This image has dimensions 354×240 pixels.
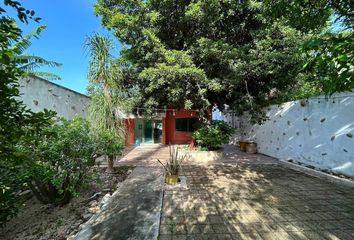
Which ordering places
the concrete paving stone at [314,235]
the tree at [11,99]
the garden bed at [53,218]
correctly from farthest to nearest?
the garden bed at [53,218] → the concrete paving stone at [314,235] → the tree at [11,99]

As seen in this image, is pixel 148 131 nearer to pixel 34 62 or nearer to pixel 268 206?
pixel 34 62

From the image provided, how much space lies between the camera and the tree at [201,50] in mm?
8906

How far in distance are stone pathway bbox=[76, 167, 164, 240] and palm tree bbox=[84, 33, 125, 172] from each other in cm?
222

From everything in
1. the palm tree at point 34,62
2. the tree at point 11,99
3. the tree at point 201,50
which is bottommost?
the tree at point 11,99

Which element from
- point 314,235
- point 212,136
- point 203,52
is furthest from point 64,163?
point 212,136

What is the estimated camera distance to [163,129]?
15.7 m

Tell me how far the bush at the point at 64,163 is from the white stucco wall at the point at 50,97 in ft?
4.79

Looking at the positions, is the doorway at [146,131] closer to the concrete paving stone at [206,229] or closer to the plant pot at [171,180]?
the plant pot at [171,180]

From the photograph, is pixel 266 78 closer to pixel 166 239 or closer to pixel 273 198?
pixel 273 198

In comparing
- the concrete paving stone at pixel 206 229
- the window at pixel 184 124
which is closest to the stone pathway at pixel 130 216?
the concrete paving stone at pixel 206 229

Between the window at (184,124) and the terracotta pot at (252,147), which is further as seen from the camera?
the window at (184,124)

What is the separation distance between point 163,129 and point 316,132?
391 inches

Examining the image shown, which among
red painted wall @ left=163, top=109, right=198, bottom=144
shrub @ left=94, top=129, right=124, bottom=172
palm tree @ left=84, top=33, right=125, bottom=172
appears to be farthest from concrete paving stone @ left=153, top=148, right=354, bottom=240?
red painted wall @ left=163, top=109, right=198, bottom=144

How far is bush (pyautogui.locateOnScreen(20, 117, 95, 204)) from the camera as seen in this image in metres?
4.26
